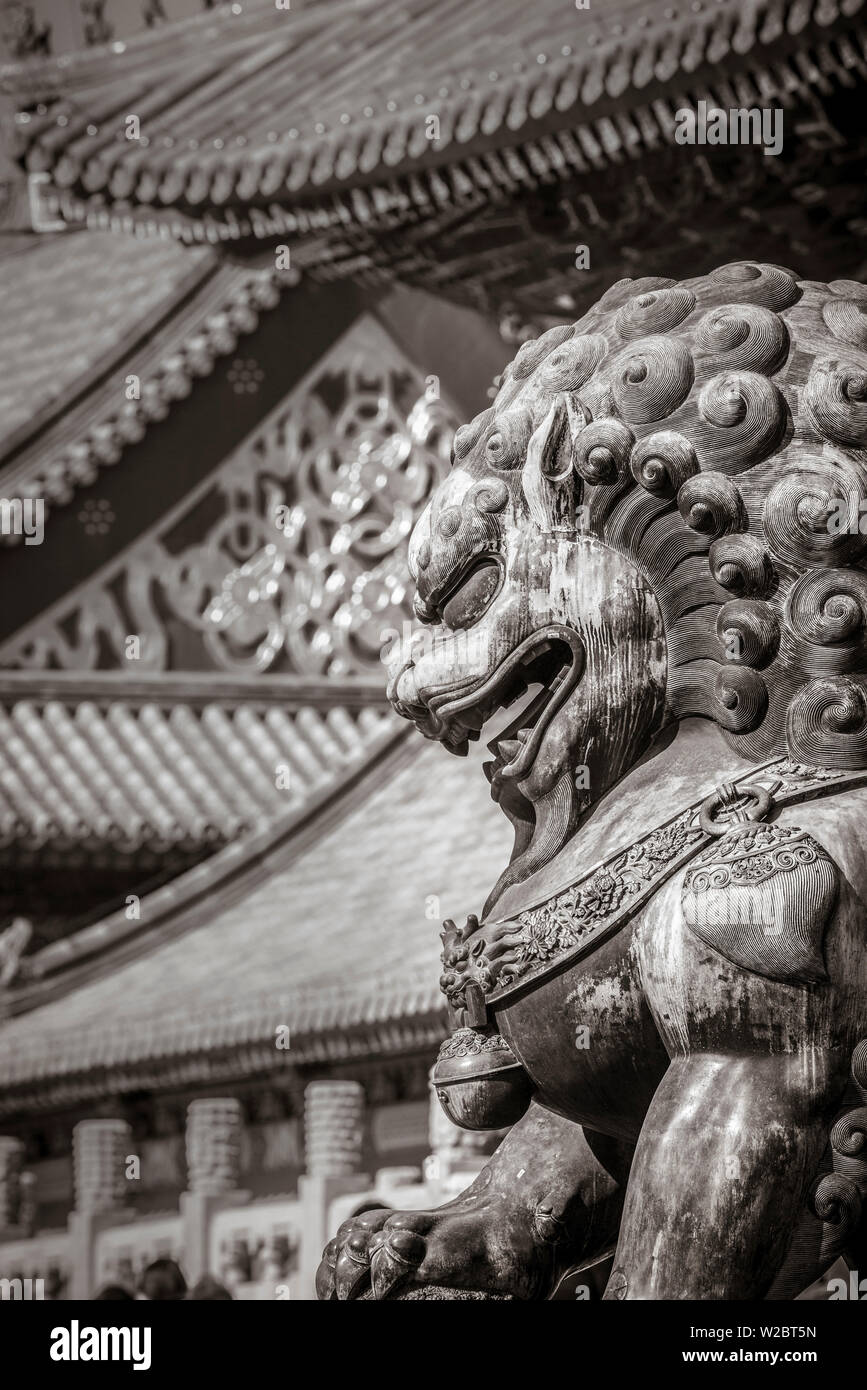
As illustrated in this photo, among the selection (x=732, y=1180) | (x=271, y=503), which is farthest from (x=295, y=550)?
(x=732, y=1180)

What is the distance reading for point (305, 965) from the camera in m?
11.5

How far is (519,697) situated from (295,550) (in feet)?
37.5

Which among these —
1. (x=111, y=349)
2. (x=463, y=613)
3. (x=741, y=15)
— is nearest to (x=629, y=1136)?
(x=463, y=613)

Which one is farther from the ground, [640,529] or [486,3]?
[486,3]

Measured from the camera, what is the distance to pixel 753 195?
10062 mm

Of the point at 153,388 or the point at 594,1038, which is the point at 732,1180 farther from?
the point at 153,388

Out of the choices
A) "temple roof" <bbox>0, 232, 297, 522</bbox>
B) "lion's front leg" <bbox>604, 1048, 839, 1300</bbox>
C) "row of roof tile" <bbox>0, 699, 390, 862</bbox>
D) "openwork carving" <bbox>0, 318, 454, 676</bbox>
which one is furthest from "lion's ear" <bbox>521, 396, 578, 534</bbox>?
"temple roof" <bbox>0, 232, 297, 522</bbox>

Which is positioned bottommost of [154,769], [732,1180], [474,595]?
[154,769]

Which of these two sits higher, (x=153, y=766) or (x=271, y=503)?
(x=271, y=503)

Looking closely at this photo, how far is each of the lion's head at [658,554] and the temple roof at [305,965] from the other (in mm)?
7349

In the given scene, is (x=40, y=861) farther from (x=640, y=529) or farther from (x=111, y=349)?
(x=640, y=529)

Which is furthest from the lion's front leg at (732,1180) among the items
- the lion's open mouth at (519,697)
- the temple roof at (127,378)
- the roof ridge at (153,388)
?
the roof ridge at (153,388)

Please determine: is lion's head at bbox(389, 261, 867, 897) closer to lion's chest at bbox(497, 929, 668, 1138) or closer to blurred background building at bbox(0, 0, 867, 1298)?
lion's chest at bbox(497, 929, 668, 1138)

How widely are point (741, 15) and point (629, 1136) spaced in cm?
711
